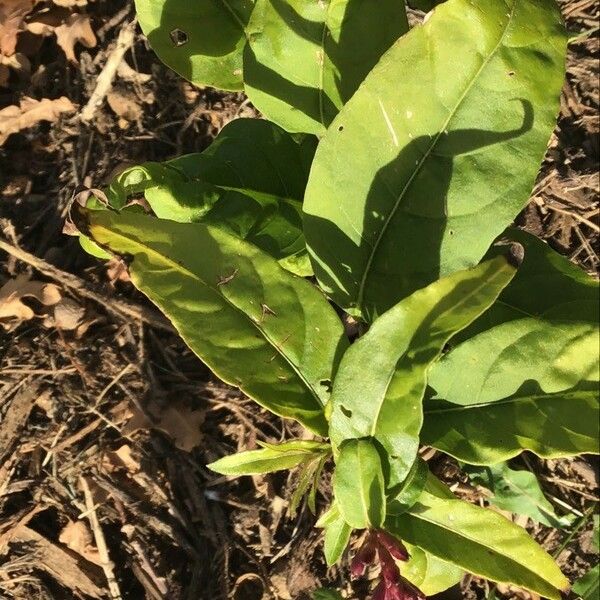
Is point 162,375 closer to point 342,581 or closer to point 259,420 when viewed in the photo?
point 259,420

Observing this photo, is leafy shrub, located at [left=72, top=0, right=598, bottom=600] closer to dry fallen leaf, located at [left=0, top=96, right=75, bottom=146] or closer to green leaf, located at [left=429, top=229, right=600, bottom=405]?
green leaf, located at [left=429, top=229, right=600, bottom=405]

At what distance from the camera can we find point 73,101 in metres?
2.71

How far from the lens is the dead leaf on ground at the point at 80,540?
244 centimetres

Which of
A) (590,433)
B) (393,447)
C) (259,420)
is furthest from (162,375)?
(590,433)

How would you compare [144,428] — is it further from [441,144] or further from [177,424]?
[441,144]

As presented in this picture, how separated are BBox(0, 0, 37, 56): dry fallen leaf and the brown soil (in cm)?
37

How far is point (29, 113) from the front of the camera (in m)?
2.67

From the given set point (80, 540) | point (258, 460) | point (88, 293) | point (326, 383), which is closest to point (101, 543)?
point (80, 540)

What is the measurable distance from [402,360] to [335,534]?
49 cm

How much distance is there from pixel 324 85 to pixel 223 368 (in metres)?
0.75

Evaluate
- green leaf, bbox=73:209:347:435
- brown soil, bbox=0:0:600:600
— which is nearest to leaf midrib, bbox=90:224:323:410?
green leaf, bbox=73:209:347:435

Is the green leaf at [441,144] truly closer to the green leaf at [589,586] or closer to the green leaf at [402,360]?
the green leaf at [402,360]

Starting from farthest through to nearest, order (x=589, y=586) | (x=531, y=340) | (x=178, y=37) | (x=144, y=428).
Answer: (x=144, y=428), (x=589, y=586), (x=178, y=37), (x=531, y=340)

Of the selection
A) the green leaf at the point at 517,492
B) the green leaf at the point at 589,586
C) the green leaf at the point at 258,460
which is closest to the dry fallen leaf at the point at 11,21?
the green leaf at the point at 258,460
